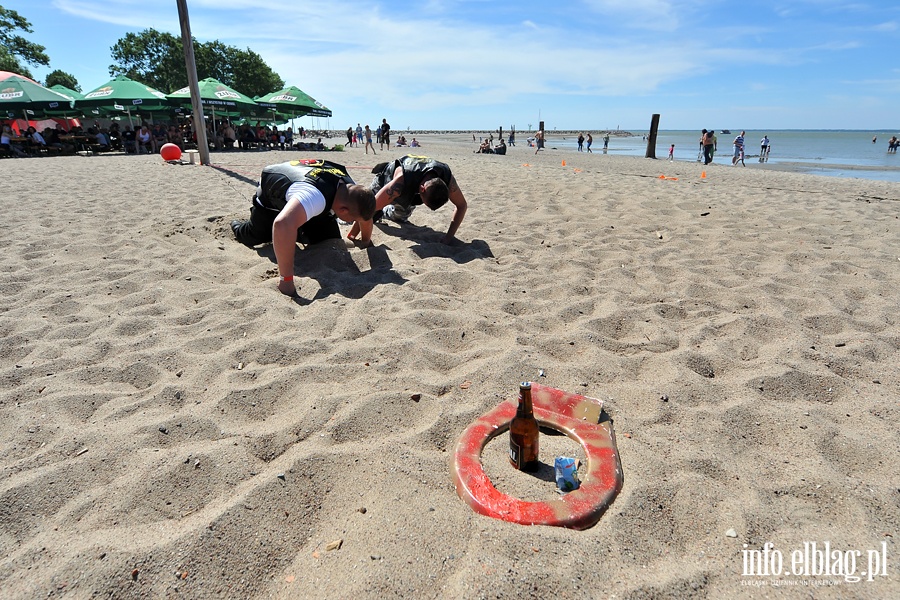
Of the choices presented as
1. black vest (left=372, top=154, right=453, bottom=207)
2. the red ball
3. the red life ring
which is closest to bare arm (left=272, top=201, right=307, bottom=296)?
black vest (left=372, top=154, right=453, bottom=207)

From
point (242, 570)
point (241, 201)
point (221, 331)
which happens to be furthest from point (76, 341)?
point (241, 201)

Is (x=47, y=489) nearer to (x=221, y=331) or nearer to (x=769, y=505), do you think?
(x=221, y=331)

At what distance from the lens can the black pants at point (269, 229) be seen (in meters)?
4.21

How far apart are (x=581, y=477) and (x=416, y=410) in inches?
30.9

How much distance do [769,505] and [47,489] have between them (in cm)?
263

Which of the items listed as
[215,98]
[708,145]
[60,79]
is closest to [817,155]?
[708,145]

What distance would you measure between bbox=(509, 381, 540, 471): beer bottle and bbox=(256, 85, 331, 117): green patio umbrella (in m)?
21.2

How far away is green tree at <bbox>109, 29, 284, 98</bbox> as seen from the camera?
131 feet

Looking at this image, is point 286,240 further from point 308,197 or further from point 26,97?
point 26,97

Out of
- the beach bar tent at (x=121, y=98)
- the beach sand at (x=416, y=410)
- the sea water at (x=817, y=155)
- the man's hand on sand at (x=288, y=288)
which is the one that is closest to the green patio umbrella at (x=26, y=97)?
the beach bar tent at (x=121, y=98)

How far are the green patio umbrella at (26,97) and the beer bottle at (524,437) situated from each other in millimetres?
19981

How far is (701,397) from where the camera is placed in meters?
2.29

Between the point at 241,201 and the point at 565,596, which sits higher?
the point at 241,201

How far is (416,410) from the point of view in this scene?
2.20m
